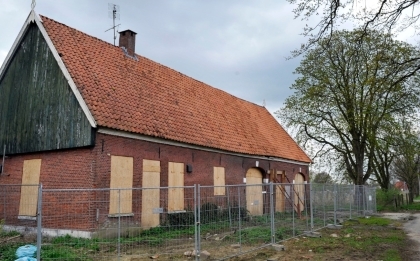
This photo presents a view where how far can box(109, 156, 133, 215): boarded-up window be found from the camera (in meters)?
12.7

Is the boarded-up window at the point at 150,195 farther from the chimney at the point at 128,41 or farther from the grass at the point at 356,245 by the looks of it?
the chimney at the point at 128,41

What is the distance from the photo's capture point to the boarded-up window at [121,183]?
1266 cm

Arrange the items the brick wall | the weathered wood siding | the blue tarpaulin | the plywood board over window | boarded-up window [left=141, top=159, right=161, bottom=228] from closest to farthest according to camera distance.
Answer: the blue tarpaulin < the plywood board over window < the brick wall < boarded-up window [left=141, top=159, right=161, bottom=228] < the weathered wood siding

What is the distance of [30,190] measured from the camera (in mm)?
14039

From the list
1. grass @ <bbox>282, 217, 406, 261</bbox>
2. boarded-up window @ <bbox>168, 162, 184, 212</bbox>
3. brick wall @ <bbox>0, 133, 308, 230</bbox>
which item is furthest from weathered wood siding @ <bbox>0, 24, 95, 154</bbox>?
grass @ <bbox>282, 217, 406, 261</bbox>

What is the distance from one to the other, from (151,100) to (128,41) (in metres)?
3.67

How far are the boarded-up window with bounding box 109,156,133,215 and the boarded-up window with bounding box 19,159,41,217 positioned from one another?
10.2 ft

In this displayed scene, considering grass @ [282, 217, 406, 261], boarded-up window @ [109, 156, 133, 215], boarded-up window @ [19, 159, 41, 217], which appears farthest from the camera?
boarded-up window @ [19, 159, 41, 217]

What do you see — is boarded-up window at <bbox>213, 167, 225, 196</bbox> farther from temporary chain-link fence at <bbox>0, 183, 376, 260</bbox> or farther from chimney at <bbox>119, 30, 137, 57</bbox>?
chimney at <bbox>119, 30, 137, 57</bbox>

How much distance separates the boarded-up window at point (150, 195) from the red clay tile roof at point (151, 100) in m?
1.24

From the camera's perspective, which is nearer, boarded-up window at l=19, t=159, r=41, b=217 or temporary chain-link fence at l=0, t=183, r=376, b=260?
temporary chain-link fence at l=0, t=183, r=376, b=260

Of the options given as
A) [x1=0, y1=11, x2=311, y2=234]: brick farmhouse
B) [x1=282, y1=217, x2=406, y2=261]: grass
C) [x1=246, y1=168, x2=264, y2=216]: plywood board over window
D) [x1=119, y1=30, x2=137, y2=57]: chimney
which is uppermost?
[x1=119, y1=30, x2=137, y2=57]: chimney

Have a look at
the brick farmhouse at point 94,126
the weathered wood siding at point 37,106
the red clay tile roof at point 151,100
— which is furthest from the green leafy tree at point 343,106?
the weathered wood siding at point 37,106

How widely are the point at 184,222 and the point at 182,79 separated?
11087 millimetres
